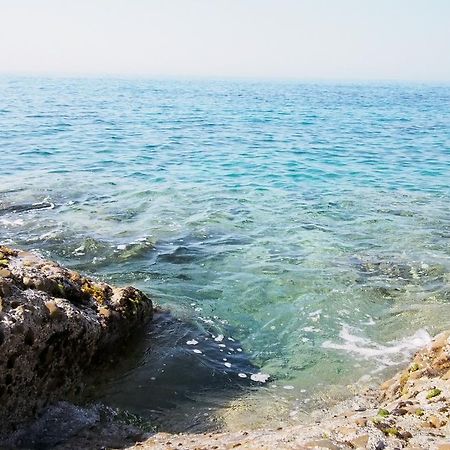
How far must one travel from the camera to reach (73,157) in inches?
1037

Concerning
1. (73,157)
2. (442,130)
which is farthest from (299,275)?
(442,130)

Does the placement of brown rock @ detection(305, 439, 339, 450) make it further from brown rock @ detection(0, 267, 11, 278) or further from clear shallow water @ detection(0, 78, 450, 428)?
brown rock @ detection(0, 267, 11, 278)

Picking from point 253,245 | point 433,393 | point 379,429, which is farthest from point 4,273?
point 253,245

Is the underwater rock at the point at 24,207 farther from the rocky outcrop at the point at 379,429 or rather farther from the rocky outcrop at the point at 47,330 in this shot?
the rocky outcrop at the point at 379,429

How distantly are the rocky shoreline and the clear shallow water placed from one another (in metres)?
0.64

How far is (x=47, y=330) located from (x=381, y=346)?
5.94 m

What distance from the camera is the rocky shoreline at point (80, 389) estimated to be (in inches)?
217

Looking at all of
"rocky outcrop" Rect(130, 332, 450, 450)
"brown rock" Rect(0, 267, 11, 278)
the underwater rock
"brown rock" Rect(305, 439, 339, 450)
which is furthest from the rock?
the underwater rock

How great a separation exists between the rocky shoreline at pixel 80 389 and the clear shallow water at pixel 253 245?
64 cm

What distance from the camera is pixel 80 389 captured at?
7402 mm

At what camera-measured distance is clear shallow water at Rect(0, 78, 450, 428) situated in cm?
893

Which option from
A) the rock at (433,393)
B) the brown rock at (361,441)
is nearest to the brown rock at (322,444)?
the brown rock at (361,441)

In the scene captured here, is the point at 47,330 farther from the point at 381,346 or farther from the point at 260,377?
the point at 381,346

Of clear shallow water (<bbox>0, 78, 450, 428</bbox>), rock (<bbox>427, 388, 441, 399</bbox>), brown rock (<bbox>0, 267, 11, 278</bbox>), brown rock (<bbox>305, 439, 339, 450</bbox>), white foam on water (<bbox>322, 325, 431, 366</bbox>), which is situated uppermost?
brown rock (<bbox>0, 267, 11, 278</bbox>)
